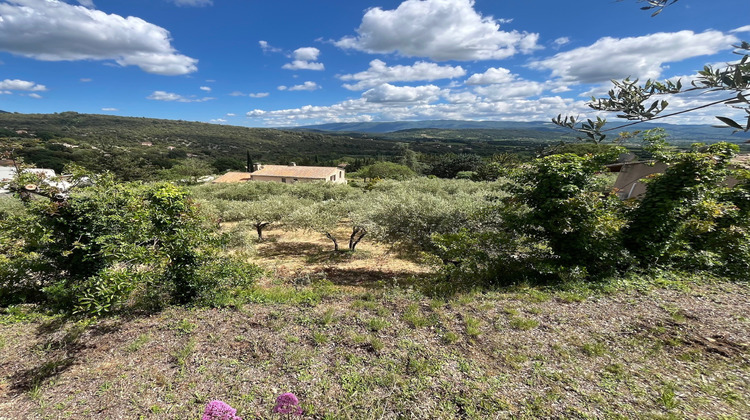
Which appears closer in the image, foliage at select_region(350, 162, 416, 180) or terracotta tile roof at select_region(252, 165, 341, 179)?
terracotta tile roof at select_region(252, 165, 341, 179)

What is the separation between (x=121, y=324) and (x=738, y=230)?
1684 cm

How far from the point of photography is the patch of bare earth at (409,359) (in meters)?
4.28

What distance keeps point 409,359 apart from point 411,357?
6cm

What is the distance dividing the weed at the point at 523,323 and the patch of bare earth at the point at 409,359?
39 mm

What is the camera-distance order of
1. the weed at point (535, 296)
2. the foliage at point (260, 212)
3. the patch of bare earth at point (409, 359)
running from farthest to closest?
the foliage at point (260, 212) → the weed at point (535, 296) → the patch of bare earth at point (409, 359)

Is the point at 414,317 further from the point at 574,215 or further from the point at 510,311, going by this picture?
the point at 574,215

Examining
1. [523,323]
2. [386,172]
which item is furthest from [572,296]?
[386,172]

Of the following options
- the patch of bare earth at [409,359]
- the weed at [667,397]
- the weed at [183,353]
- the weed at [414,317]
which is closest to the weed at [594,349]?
the patch of bare earth at [409,359]

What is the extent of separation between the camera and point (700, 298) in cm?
679

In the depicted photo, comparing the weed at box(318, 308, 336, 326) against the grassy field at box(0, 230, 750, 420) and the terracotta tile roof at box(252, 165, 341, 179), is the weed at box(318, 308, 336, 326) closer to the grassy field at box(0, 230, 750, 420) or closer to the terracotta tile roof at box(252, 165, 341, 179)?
the grassy field at box(0, 230, 750, 420)

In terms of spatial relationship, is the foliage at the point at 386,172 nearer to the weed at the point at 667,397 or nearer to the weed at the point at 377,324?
the weed at the point at 377,324

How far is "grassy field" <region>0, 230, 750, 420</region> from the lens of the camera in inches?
169

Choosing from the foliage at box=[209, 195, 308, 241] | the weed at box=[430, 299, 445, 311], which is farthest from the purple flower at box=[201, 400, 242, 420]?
the foliage at box=[209, 195, 308, 241]

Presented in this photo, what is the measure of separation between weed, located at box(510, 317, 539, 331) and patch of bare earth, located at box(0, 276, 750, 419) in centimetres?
4
